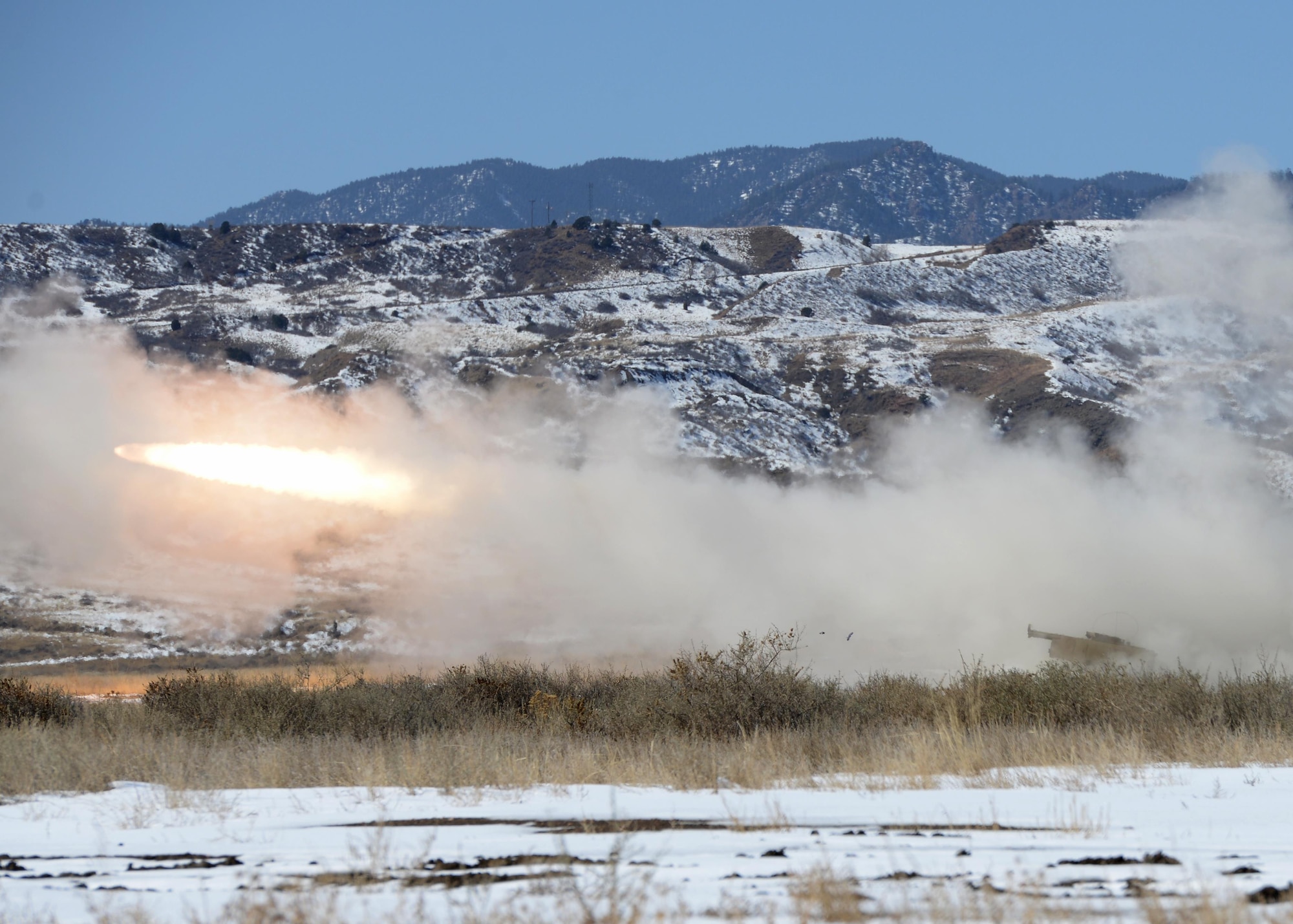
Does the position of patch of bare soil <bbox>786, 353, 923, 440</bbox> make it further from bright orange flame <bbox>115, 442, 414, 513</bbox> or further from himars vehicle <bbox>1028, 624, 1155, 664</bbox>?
himars vehicle <bbox>1028, 624, 1155, 664</bbox>

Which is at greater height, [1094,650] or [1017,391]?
[1017,391]

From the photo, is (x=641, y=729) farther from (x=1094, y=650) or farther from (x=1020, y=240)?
(x=1020, y=240)

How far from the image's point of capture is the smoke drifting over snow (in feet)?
141

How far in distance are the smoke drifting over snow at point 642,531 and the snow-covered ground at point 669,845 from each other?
27512 millimetres

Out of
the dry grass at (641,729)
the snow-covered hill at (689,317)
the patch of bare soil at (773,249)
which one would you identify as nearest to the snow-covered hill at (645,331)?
the snow-covered hill at (689,317)

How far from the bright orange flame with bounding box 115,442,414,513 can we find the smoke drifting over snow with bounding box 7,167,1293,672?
1.04 m

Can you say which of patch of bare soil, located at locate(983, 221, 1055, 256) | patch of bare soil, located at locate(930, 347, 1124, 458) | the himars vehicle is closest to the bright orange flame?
the himars vehicle

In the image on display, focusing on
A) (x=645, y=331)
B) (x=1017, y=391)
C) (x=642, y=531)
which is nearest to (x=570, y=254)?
(x=645, y=331)

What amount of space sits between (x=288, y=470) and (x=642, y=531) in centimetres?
1708

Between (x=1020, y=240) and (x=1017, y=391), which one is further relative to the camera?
(x=1020, y=240)

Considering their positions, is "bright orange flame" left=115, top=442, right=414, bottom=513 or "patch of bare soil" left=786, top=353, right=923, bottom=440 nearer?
"bright orange flame" left=115, top=442, right=414, bottom=513

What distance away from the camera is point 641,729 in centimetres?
2009

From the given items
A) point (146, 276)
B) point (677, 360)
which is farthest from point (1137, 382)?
point (146, 276)

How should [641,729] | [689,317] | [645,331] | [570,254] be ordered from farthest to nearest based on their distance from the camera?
[570,254] → [689,317] → [645,331] → [641,729]
